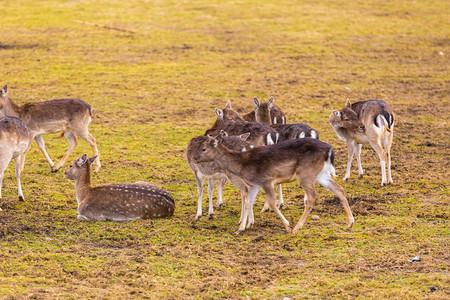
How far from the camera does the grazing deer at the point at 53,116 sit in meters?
12.0

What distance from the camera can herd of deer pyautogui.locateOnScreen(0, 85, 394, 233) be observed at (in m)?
8.68

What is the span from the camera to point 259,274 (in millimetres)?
7441

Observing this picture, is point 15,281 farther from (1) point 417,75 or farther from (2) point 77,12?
(2) point 77,12

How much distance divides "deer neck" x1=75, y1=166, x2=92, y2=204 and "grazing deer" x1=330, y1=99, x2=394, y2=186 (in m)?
4.59

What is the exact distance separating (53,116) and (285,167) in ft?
17.7

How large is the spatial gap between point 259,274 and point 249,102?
385 inches

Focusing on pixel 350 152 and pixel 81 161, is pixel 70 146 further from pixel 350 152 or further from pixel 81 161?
pixel 350 152

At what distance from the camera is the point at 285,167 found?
8.62 m

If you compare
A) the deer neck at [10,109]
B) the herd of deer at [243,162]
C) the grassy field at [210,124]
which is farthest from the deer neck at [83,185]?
the deer neck at [10,109]

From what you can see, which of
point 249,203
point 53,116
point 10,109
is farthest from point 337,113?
point 10,109

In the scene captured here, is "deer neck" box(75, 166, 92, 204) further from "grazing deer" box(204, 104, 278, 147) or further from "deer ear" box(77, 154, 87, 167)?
"grazing deer" box(204, 104, 278, 147)

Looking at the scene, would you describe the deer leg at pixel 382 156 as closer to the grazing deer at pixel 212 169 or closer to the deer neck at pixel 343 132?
the deer neck at pixel 343 132

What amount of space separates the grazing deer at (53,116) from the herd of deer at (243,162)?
26mm

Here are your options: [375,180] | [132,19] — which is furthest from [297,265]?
[132,19]
